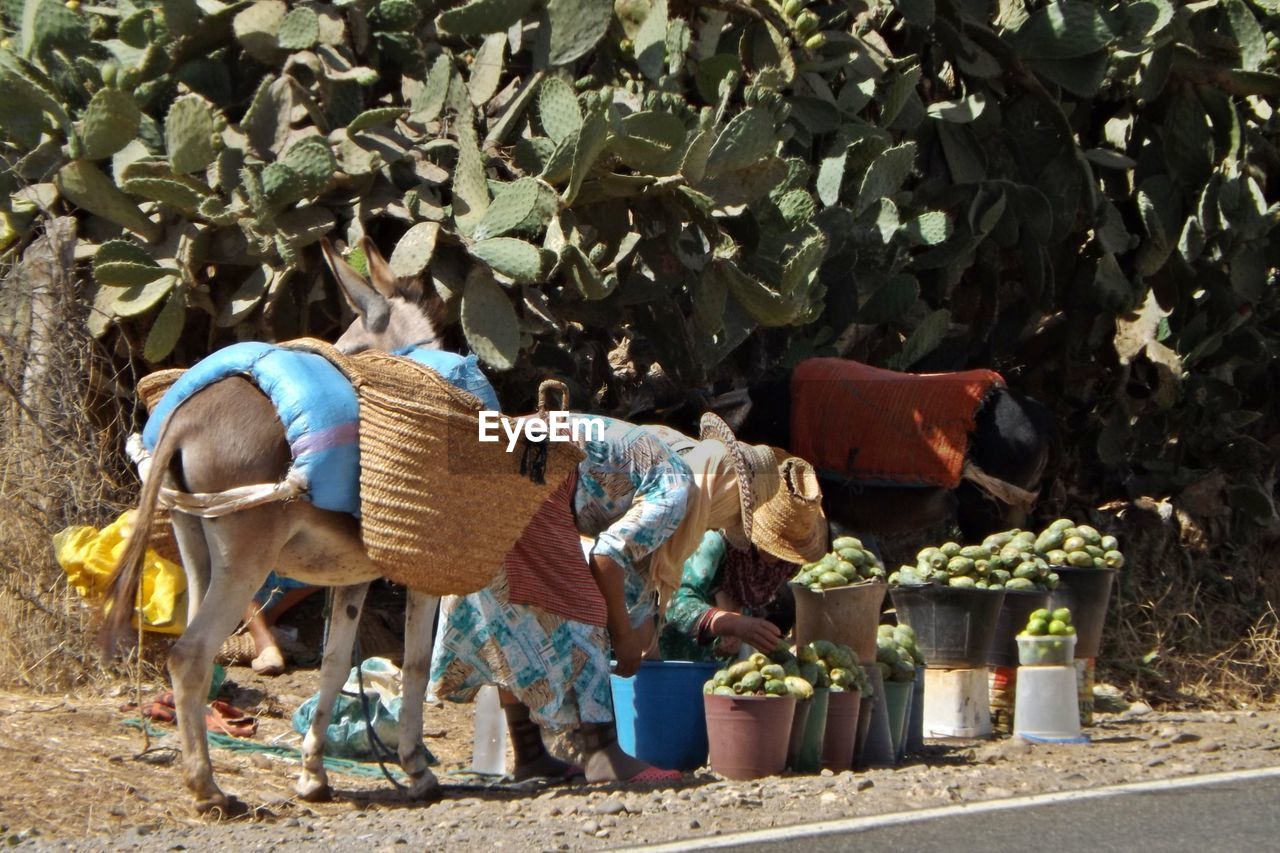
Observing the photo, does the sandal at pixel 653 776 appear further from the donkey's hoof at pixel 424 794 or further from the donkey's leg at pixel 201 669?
A: the donkey's leg at pixel 201 669

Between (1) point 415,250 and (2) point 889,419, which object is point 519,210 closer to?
(1) point 415,250

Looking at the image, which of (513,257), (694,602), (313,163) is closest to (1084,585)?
(694,602)

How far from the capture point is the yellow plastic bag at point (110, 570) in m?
6.30

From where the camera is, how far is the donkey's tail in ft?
15.6

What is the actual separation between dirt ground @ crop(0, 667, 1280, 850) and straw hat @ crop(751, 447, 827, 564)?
32.5 inches

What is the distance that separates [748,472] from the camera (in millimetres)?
5766

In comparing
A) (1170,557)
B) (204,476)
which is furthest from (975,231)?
(204,476)

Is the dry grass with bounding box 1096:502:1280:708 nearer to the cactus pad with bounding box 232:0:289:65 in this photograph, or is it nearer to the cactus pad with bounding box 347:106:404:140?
the cactus pad with bounding box 347:106:404:140

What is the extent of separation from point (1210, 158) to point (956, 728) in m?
3.85

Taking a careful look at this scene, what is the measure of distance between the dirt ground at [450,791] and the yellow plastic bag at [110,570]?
0.36 m

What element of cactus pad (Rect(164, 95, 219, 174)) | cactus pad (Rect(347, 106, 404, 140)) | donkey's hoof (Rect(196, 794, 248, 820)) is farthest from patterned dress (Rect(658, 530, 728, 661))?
cactus pad (Rect(164, 95, 219, 174))

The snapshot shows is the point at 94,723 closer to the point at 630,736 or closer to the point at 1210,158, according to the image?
the point at 630,736

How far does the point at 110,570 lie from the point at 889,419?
11.5 feet

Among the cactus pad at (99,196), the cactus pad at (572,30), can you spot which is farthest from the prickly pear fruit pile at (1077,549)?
the cactus pad at (99,196)
